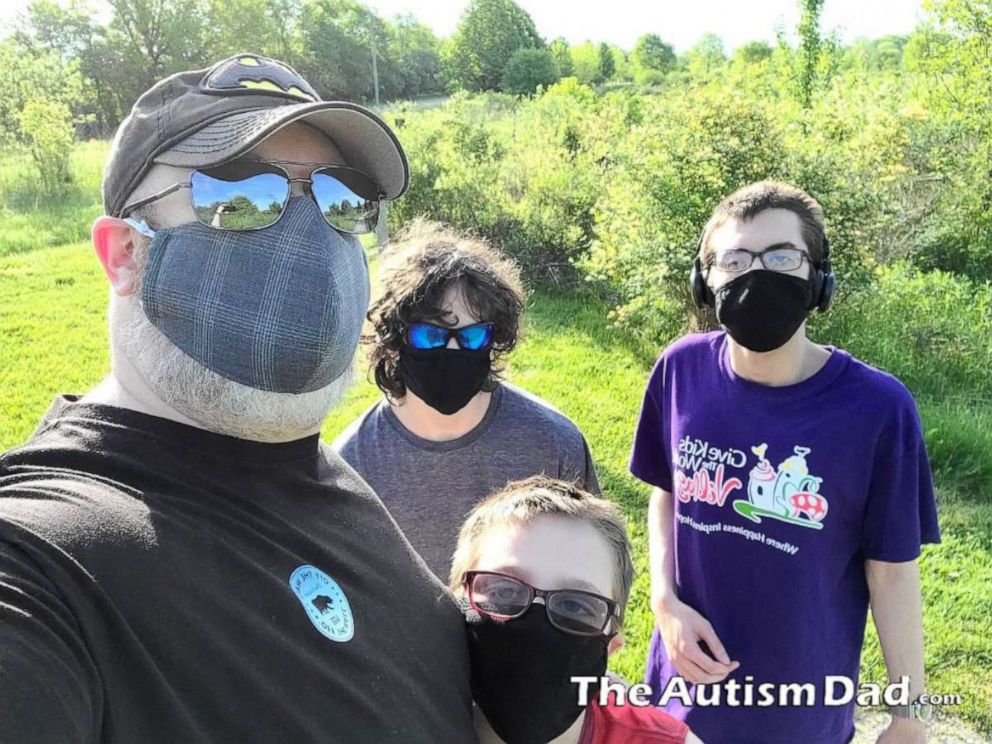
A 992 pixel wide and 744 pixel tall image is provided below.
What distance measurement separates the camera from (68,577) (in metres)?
0.89

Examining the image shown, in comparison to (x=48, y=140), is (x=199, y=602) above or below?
below

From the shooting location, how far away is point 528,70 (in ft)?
188

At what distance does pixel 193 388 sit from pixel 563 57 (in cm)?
6975

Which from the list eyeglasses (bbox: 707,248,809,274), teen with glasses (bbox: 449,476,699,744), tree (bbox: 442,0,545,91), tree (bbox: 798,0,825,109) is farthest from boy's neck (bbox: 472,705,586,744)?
tree (bbox: 442,0,545,91)

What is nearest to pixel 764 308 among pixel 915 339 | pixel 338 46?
pixel 915 339

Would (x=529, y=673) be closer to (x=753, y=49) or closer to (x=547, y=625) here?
(x=547, y=625)

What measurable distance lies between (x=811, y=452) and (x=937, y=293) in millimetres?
8077

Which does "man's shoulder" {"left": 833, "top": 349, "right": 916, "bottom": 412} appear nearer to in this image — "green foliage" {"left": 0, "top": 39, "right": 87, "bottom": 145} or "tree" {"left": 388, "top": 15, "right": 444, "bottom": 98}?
"green foliage" {"left": 0, "top": 39, "right": 87, "bottom": 145}

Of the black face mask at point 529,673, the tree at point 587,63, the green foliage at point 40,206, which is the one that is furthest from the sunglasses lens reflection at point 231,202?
the tree at point 587,63

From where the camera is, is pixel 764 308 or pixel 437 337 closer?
pixel 764 308

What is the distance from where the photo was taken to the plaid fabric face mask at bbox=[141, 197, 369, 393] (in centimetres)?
121

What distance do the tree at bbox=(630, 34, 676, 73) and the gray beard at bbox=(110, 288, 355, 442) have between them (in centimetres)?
7310

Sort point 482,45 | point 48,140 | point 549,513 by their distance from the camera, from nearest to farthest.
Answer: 1. point 549,513
2. point 48,140
3. point 482,45

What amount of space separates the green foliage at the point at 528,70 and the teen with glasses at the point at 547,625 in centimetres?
5775
